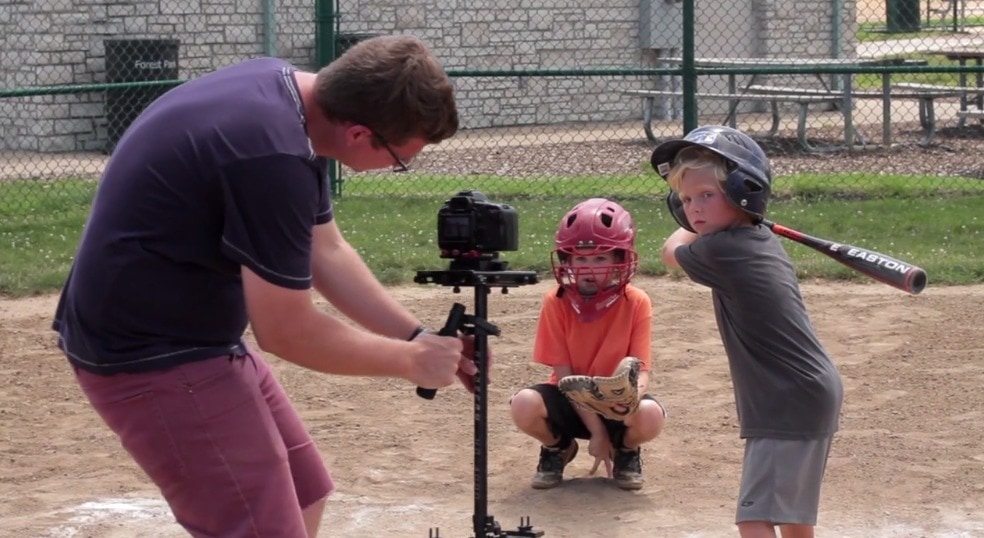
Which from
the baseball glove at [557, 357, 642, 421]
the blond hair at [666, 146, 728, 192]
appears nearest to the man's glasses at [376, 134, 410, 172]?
the blond hair at [666, 146, 728, 192]

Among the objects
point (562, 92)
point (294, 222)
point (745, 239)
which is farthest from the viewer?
point (562, 92)

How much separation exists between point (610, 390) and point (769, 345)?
1001 mm

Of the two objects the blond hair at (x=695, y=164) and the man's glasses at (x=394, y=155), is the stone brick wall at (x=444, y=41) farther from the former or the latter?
the man's glasses at (x=394, y=155)

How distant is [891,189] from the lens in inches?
469

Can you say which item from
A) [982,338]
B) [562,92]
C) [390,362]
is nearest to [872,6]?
[562,92]

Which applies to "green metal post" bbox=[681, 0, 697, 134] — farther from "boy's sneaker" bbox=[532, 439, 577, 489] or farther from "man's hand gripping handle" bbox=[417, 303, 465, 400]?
"man's hand gripping handle" bbox=[417, 303, 465, 400]

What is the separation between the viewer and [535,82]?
18.1 meters

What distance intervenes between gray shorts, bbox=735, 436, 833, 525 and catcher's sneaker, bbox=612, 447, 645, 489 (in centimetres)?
129

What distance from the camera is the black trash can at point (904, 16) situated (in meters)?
27.7

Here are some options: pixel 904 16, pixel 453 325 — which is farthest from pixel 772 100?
pixel 904 16

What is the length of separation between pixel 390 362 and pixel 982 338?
498cm

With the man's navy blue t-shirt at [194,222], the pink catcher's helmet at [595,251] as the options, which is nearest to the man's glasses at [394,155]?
the man's navy blue t-shirt at [194,222]

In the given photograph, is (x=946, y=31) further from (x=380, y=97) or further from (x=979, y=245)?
(x=380, y=97)

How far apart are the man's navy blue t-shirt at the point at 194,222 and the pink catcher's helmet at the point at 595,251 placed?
6.67 feet
